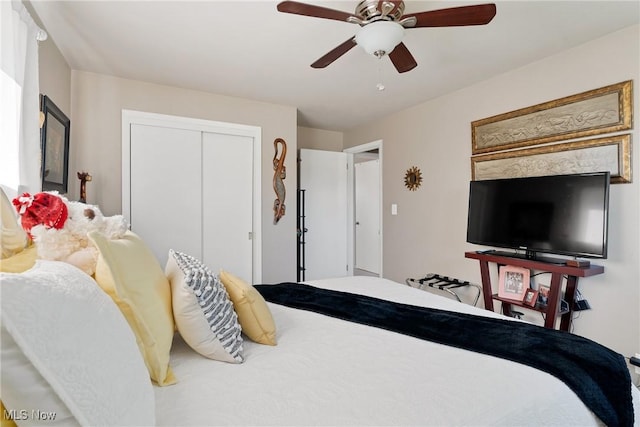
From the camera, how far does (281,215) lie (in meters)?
3.79

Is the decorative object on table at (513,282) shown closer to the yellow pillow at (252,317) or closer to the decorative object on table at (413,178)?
the decorative object on table at (413,178)

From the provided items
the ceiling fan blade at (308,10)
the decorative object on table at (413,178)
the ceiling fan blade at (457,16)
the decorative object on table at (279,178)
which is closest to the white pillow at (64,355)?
the ceiling fan blade at (308,10)

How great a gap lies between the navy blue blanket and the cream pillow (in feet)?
4.05

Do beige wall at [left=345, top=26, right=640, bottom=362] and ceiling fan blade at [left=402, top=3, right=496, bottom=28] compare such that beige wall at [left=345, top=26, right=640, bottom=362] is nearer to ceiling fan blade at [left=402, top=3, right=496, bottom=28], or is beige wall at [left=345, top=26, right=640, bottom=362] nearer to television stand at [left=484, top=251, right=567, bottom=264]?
television stand at [left=484, top=251, right=567, bottom=264]

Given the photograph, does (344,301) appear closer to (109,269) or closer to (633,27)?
(109,269)

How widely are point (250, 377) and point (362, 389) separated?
363 mm

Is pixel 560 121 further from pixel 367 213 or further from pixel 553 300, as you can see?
pixel 367 213

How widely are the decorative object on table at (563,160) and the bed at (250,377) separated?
5.46 ft

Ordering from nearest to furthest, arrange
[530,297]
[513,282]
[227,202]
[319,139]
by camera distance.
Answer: [530,297]
[513,282]
[227,202]
[319,139]

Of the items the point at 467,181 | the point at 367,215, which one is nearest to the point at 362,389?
the point at 467,181

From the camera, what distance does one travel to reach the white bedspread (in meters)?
0.86

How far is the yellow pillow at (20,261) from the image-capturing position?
28.4 inches

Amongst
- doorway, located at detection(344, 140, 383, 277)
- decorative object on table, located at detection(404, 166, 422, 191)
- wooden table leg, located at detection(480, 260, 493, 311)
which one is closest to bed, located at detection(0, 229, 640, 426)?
wooden table leg, located at detection(480, 260, 493, 311)

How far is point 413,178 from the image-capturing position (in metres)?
3.83
